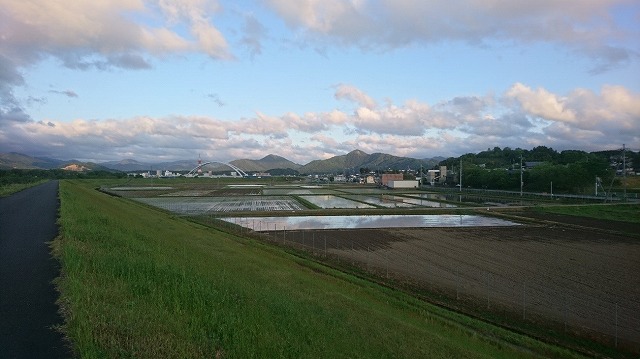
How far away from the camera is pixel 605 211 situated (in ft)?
141

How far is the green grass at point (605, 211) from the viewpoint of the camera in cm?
3841

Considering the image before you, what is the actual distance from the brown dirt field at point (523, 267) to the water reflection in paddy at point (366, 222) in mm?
2672

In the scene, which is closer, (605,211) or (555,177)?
(605,211)

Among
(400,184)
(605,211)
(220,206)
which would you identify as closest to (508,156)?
(400,184)

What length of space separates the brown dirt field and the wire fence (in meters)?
0.03

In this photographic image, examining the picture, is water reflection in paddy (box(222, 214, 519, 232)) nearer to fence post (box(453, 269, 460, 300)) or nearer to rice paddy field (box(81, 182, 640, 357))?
rice paddy field (box(81, 182, 640, 357))

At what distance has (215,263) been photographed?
12867 mm

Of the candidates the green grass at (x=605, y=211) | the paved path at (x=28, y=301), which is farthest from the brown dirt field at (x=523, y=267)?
the paved path at (x=28, y=301)

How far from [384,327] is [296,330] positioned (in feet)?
7.94

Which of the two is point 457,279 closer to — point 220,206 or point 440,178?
point 220,206

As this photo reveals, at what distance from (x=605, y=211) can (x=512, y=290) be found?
3583 centimetres

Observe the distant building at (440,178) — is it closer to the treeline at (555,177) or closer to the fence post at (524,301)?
the treeline at (555,177)

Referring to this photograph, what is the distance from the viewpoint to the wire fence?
455 inches

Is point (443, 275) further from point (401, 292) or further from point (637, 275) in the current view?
point (637, 275)
